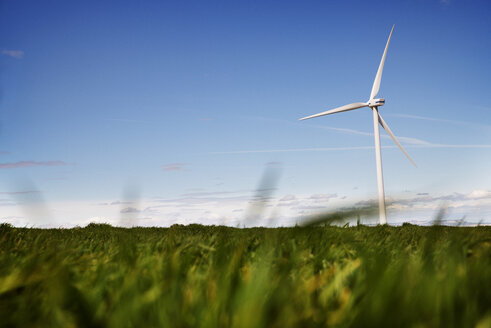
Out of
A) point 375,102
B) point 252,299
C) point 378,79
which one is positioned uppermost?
point 378,79

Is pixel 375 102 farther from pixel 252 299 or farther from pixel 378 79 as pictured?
pixel 252 299

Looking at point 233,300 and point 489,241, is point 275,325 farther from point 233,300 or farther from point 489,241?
point 489,241

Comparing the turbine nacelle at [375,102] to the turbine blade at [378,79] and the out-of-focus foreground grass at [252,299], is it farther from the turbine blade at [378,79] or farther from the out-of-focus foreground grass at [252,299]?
the out-of-focus foreground grass at [252,299]

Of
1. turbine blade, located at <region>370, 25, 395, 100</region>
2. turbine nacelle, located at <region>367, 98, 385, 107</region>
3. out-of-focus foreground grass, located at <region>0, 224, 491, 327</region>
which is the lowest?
out-of-focus foreground grass, located at <region>0, 224, 491, 327</region>

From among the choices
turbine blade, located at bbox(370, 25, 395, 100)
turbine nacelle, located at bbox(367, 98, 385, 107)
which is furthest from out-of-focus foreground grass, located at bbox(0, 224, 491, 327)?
turbine nacelle, located at bbox(367, 98, 385, 107)

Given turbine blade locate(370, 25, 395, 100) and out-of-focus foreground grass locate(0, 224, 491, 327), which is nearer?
out-of-focus foreground grass locate(0, 224, 491, 327)

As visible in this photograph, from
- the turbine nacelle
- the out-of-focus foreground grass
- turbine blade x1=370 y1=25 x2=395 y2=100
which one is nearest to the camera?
the out-of-focus foreground grass

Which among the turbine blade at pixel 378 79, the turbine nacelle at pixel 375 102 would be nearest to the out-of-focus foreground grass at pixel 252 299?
the turbine blade at pixel 378 79

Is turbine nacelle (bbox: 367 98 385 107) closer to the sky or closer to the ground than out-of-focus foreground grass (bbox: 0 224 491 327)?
closer to the sky

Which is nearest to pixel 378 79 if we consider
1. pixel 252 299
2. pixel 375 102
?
pixel 375 102

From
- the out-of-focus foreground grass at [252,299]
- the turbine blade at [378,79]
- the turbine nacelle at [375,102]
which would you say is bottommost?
the out-of-focus foreground grass at [252,299]

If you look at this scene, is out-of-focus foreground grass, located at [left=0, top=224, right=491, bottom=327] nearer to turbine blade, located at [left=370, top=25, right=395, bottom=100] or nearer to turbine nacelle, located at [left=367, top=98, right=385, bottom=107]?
turbine blade, located at [left=370, top=25, right=395, bottom=100]

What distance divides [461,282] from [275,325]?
→ 1.57m

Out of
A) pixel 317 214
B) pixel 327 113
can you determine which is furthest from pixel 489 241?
pixel 327 113
